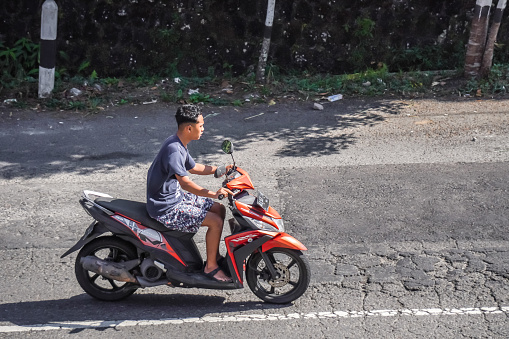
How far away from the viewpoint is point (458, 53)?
12.6 m

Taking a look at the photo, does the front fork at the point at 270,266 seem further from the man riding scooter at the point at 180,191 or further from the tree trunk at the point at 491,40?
the tree trunk at the point at 491,40

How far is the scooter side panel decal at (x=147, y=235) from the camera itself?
500cm

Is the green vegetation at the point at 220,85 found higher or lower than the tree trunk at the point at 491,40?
lower

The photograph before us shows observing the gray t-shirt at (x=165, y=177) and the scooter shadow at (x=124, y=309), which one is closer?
the gray t-shirt at (x=165, y=177)

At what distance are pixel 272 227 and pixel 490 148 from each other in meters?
5.04

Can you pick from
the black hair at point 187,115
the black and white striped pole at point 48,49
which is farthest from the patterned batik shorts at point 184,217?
the black and white striped pole at point 48,49

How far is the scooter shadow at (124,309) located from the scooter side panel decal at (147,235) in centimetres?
49

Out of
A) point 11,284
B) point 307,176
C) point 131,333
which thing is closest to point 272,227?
point 131,333

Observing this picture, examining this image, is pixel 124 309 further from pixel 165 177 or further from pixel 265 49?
pixel 265 49

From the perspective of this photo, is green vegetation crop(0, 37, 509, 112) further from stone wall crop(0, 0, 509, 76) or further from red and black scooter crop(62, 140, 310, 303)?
red and black scooter crop(62, 140, 310, 303)

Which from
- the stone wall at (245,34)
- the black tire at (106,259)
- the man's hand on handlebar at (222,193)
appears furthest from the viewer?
the stone wall at (245,34)

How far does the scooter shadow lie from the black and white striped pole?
6715 mm

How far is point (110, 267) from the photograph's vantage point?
5074 millimetres

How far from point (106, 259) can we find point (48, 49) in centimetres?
718
